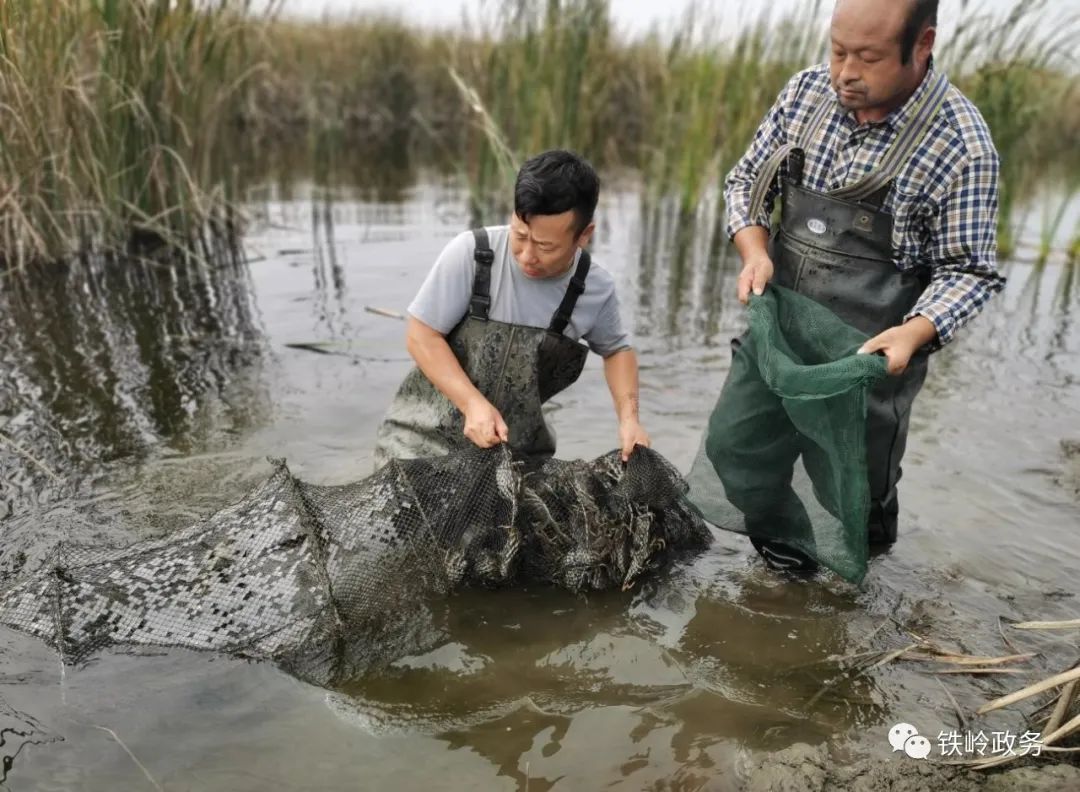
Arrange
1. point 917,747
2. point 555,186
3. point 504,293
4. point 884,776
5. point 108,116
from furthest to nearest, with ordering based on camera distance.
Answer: point 108,116 → point 504,293 → point 555,186 → point 917,747 → point 884,776

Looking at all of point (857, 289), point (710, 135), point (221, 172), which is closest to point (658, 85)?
point (710, 135)

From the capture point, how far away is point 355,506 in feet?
9.56

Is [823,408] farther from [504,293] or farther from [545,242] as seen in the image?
[504,293]

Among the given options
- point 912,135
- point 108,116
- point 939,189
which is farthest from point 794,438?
point 108,116

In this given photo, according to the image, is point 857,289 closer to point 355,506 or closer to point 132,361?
point 355,506

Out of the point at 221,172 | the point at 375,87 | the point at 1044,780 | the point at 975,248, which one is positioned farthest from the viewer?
the point at 375,87

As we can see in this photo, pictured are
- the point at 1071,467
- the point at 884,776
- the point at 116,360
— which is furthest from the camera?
the point at 116,360

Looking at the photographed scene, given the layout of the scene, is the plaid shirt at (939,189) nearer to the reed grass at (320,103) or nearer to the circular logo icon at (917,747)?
the circular logo icon at (917,747)

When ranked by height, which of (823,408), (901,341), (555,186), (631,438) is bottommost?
(631,438)

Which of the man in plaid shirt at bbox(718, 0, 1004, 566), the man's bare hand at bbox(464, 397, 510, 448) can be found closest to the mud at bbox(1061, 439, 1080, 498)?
the man in plaid shirt at bbox(718, 0, 1004, 566)

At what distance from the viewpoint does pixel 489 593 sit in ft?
10.4

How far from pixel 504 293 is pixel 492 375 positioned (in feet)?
0.96

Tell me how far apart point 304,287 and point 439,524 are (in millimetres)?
4488

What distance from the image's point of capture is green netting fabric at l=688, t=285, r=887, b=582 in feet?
9.06
